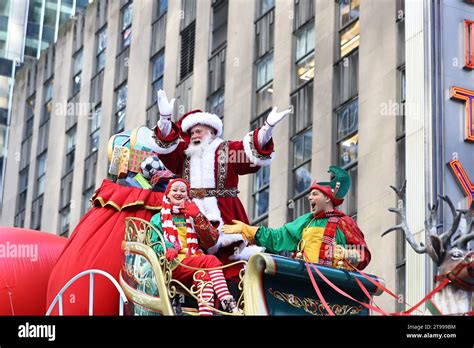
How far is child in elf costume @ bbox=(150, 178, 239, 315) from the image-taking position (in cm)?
1611

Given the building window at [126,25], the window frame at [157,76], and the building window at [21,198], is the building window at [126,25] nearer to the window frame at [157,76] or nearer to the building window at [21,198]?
the window frame at [157,76]

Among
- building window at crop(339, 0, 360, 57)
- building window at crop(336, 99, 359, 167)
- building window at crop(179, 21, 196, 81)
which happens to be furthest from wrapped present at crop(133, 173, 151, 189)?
building window at crop(179, 21, 196, 81)

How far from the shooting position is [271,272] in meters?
14.6

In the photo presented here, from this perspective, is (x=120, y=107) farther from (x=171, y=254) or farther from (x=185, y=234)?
(x=171, y=254)

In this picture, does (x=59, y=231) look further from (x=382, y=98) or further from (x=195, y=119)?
(x=195, y=119)

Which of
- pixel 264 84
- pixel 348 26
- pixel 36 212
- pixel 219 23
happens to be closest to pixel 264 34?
pixel 264 84

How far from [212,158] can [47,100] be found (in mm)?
41078

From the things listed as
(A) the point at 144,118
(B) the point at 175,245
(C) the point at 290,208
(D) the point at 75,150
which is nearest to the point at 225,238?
(B) the point at 175,245

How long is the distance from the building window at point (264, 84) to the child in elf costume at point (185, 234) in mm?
22408

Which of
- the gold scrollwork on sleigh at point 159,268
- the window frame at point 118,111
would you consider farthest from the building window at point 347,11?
the gold scrollwork on sleigh at point 159,268

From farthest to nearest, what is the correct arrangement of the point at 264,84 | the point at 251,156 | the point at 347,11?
the point at 264,84, the point at 347,11, the point at 251,156

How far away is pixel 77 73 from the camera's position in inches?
2176

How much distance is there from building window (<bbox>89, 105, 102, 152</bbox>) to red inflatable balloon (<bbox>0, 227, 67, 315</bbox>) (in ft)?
101

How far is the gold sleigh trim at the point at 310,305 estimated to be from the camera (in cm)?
1485
